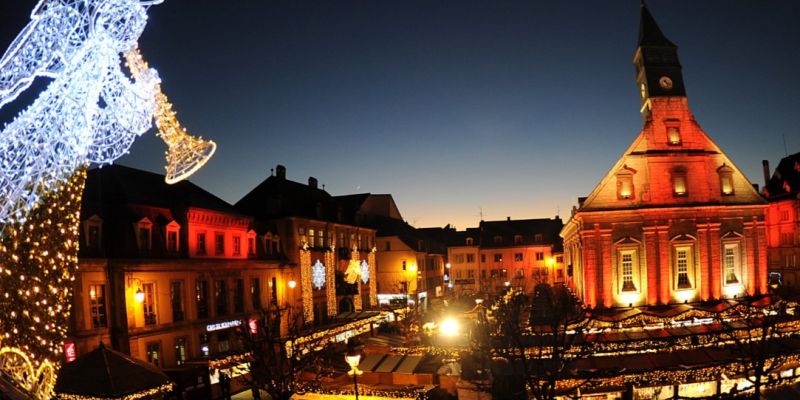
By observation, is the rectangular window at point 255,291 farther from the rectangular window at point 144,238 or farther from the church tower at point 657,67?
the church tower at point 657,67

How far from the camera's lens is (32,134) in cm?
1103

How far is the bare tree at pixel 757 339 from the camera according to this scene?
1877 cm

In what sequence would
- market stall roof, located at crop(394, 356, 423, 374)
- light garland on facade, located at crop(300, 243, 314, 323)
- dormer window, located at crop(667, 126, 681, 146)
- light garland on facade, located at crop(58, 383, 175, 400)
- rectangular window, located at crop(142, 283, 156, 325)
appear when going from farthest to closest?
light garland on facade, located at crop(300, 243, 314, 323), dormer window, located at crop(667, 126, 681, 146), rectangular window, located at crop(142, 283, 156, 325), market stall roof, located at crop(394, 356, 423, 374), light garland on facade, located at crop(58, 383, 175, 400)

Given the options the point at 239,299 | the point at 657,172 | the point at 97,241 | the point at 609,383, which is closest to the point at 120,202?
the point at 97,241

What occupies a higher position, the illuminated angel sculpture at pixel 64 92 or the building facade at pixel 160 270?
the illuminated angel sculpture at pixel 64 92

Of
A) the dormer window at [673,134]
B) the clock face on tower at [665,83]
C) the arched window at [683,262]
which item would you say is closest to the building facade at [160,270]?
the arched window at [683,262]

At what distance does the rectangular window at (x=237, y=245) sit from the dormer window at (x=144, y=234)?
780 cm

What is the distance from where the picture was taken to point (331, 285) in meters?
52.2

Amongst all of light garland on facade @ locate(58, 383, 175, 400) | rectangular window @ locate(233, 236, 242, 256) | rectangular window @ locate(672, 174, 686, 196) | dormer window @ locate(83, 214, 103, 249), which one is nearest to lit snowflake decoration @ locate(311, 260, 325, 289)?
rectangular window @ locate(233, 236, 242, 256)

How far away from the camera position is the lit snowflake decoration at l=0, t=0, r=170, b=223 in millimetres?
10695

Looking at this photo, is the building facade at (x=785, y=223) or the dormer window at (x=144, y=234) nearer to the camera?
the dormer window at (x=144, y=234)

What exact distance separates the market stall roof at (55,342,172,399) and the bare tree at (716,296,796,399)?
632 inches

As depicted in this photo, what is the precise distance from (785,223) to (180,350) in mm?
66735

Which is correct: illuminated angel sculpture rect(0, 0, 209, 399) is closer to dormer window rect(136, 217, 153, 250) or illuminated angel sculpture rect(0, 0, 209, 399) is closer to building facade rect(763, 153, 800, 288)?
dormer window rect(136, 217, 153, 250)
